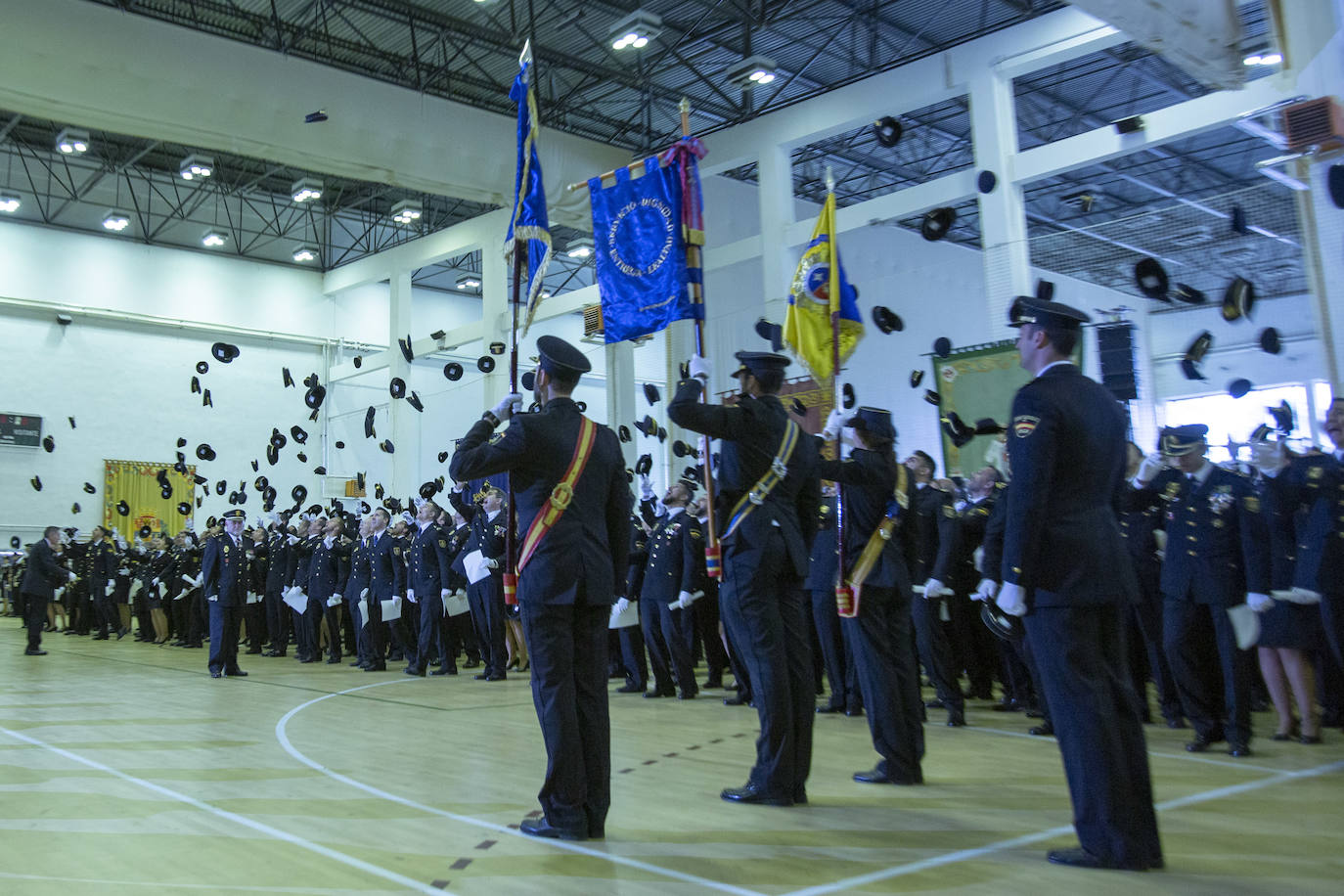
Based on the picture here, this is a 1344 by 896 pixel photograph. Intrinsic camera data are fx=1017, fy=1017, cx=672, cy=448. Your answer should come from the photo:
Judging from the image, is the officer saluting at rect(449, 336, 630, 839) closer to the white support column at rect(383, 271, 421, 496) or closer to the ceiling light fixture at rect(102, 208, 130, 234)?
the white support column at rect(383, 271, 421, 496)

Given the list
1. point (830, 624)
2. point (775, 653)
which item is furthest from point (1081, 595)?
point (830, 624)

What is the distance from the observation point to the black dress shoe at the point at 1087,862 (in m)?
2.85

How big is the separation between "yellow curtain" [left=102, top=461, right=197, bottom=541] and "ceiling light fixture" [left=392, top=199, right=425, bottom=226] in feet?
21.2

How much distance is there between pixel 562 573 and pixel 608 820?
3.07ft

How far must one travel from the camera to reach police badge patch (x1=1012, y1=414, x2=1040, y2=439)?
301 centimetres

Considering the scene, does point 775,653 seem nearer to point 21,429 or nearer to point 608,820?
point 608,820

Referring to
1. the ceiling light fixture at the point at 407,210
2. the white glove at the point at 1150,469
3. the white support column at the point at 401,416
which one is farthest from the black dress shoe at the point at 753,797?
the ceiling light fixture at the point at 407,210

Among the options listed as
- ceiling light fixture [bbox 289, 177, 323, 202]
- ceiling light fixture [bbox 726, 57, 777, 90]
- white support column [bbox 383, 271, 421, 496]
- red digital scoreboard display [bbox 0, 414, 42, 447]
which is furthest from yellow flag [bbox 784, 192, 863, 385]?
red digital scoreboard display [bbox 0, 414, 42, 447]

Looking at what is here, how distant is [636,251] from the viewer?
21.4ft

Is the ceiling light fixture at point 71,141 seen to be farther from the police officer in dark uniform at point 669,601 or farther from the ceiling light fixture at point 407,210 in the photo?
the police officer in dark uniform at point 669,601

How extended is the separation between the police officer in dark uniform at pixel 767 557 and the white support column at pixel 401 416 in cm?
1621

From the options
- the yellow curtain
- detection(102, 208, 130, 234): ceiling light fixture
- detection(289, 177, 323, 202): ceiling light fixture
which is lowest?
the yellow curtain

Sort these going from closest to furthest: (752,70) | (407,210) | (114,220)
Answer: (752,70), (114,220), (407,210)

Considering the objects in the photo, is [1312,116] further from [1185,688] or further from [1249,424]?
[1185,688]
